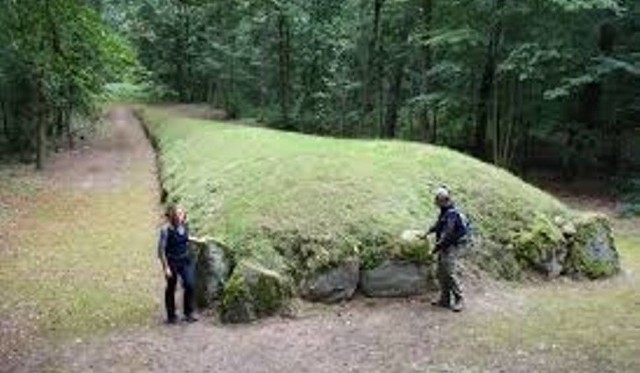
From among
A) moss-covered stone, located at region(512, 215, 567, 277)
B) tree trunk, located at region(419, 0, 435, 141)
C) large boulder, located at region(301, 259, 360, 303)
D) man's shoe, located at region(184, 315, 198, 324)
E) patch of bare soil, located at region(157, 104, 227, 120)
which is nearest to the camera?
man's shoe, located at region(184, 315, 198, 324)

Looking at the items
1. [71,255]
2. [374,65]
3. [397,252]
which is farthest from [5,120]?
[397,252]

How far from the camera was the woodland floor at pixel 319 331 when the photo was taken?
1454 centimetres

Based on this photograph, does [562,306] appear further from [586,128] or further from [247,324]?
[586,128]

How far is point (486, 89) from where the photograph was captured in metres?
35.0

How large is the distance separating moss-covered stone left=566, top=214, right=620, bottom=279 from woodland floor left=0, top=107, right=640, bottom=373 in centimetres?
37

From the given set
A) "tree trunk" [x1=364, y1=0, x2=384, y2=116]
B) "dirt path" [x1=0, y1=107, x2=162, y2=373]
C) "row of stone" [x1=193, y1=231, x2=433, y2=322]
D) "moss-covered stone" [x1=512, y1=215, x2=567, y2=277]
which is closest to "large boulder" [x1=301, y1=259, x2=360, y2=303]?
"row of stone" [x1=193, y1=231, x2=433, y2=322]

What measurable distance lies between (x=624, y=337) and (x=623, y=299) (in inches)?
103

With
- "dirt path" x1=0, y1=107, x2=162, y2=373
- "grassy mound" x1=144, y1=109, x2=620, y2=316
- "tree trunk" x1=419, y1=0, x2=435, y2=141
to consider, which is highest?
"tree trunk" x1=419, y1=0, x2=435, y2=141

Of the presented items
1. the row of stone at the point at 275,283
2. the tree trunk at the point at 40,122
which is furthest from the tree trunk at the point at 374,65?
the row of stone at the point at 275,283

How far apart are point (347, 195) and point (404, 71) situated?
2724 cm

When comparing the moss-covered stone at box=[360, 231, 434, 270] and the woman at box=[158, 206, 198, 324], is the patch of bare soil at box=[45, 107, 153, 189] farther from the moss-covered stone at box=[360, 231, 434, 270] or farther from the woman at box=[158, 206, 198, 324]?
the moss-covered stone at box=[360, 231, 434, 270]

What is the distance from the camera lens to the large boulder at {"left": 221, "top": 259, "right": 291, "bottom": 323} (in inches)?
658

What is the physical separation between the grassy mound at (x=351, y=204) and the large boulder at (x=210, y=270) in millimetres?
600

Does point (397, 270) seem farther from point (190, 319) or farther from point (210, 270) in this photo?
point (190, 319)
